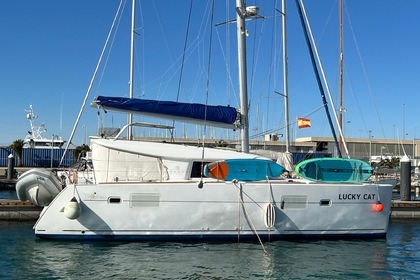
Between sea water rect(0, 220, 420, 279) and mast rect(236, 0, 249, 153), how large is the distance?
401cm

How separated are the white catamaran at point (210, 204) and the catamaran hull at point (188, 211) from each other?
3 cm

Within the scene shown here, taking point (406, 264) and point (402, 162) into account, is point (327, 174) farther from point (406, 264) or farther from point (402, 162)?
point (402, 162)

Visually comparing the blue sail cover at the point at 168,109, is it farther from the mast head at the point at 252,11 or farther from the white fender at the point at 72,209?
the white fender at the point at 72,209

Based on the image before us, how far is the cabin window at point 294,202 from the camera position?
13.7 meters

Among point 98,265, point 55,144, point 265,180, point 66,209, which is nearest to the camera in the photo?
point 98,265

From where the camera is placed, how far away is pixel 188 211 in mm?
13531

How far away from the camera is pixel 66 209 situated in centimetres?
1306

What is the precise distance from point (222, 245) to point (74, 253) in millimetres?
4185

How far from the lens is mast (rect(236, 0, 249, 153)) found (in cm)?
1577

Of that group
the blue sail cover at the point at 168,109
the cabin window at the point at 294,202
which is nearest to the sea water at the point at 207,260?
the cabin window at the point at 294,202

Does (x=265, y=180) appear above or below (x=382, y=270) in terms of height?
above

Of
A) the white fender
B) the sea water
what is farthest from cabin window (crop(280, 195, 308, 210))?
the white fender

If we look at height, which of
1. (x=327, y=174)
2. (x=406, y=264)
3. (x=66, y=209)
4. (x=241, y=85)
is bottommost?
(x=406, y=264)

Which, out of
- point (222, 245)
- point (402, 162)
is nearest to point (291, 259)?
point (222, 245)
